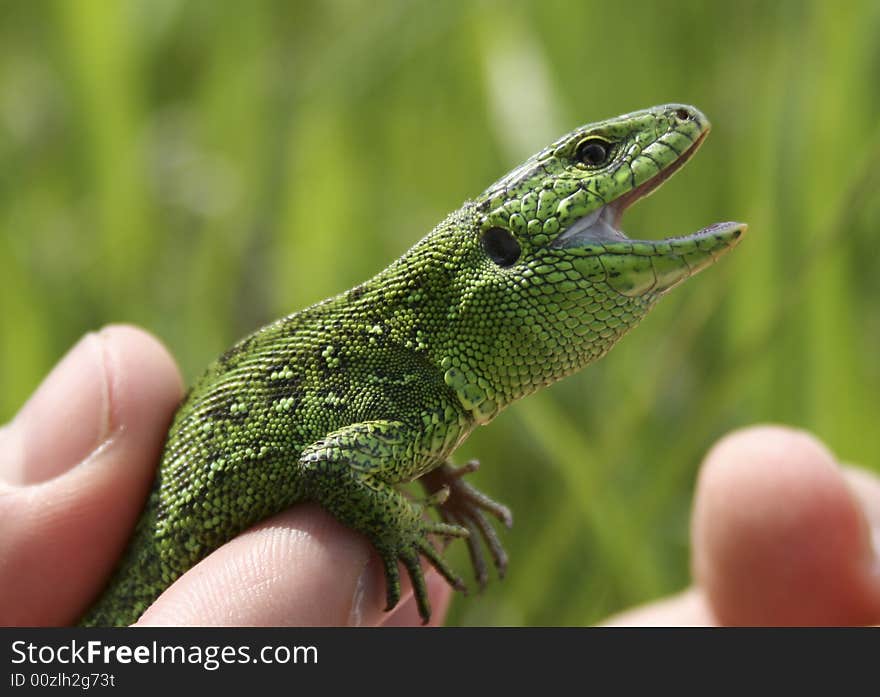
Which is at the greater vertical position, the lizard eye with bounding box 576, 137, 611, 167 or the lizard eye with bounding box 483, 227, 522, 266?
the lizard eye with bounding box 576, 137, 611, 167

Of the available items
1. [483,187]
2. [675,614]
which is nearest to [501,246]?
[675,614]

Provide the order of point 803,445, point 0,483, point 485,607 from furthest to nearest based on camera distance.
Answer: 1. point 485,607
2. point 803,445
3. point 0,483

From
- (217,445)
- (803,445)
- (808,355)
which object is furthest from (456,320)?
(808,355)

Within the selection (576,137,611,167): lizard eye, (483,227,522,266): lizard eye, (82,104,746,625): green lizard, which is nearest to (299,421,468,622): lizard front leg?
(82,104,746,625): green lizard

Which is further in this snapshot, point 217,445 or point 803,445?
point 803,445

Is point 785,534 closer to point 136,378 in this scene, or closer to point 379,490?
point 379,490

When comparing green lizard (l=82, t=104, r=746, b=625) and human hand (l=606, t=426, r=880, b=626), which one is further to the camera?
human hand (l=606, t=426, r=880, b=626)

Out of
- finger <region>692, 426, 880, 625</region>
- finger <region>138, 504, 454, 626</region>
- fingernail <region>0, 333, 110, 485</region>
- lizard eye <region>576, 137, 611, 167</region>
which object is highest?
lizard eye <region>576, 137, 611, 167</region>

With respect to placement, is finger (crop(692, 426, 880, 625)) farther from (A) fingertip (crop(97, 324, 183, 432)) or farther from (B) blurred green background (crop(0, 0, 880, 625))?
(A) fingertip (crop(97, 324, 183, 432))
